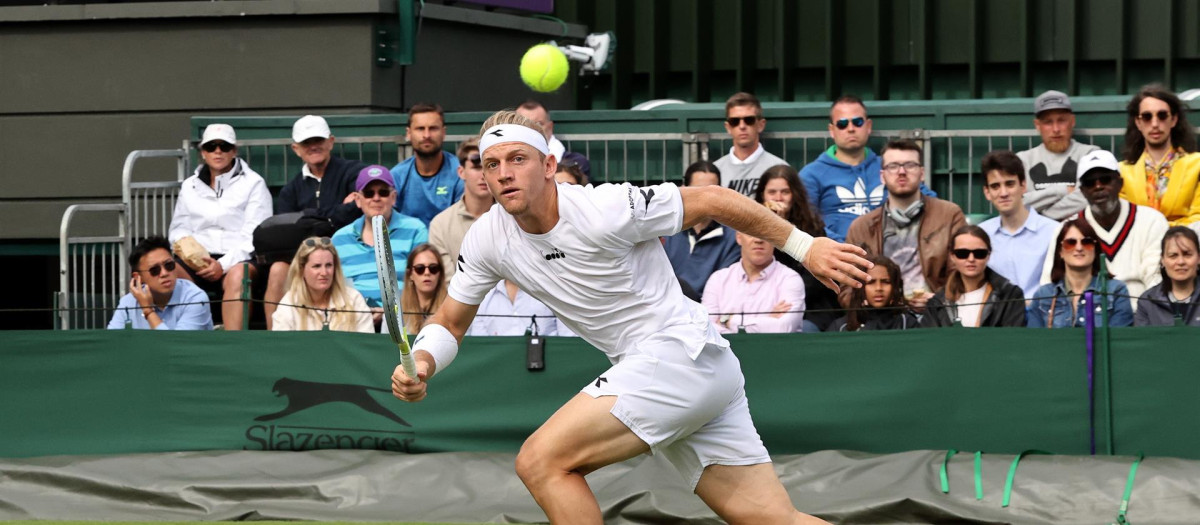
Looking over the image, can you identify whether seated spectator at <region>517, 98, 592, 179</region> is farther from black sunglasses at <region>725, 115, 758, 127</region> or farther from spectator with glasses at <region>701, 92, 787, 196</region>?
black sunglasses at <region>725, 115, 758, 127</region>

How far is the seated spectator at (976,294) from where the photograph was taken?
8828 mm

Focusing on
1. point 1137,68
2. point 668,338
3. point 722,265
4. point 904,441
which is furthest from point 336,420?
point 1137,68

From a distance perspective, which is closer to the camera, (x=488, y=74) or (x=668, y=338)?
(x=668, y=338)

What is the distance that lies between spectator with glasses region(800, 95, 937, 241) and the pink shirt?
0.92m

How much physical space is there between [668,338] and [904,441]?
3.45 metres

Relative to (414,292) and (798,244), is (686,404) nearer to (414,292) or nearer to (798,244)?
(798,244)

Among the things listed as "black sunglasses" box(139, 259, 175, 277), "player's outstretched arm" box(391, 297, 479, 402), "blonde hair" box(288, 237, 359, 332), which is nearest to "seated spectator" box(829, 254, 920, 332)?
"blonde hair" box(288, 237, 359, 332)

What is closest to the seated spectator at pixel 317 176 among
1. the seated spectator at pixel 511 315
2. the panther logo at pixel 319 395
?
the panther logo at pixel 319 395

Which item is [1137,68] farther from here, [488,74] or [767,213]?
[767,213]

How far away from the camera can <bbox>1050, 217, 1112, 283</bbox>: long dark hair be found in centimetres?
877

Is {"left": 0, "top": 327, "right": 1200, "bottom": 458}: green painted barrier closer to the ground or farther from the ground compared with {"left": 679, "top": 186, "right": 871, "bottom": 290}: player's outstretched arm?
closer to the ground

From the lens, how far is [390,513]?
29.6 ft

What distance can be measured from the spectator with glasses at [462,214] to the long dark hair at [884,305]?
2.34 meters

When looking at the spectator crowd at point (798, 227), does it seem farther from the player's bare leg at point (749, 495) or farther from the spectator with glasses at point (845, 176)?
the player's bare leg at point (749, 495)
